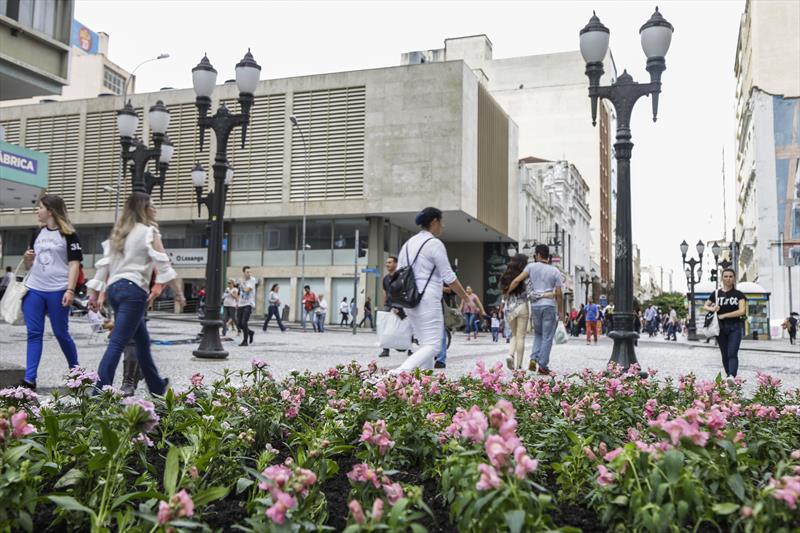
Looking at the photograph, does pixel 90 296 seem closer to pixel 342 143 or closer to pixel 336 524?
pixel 336 524

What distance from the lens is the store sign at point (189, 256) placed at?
42094 millimetres

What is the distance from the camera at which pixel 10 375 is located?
592 cm

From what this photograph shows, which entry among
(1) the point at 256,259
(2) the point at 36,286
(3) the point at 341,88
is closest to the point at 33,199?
(1) the point at 256,259

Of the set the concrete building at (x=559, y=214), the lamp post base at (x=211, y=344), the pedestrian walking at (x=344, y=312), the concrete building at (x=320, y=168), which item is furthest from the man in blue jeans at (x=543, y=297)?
the concrete building at (x=559, y=214)

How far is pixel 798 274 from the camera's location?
4166 centimetres

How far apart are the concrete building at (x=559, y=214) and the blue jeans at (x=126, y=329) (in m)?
43.5

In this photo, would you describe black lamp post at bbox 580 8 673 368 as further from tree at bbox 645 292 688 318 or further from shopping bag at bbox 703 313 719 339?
tree at bbox 645 292 688 318

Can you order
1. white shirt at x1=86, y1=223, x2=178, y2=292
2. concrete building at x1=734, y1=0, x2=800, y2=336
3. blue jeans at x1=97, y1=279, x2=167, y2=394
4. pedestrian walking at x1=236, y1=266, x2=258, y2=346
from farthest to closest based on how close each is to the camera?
concrete building at x1=734, y1=0, x2=800, y2=336 → pedestrian walking at x1=236, y1=266, x2=258, y2=346 → white shirt at x1=86, y1=223, x2=178, y2=292 → blue jeans at x1=97, y1=279, x2=167, y2=394

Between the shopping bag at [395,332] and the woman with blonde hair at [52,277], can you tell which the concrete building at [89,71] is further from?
the shopping bag at [395,332]

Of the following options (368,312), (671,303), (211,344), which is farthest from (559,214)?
(671,303)

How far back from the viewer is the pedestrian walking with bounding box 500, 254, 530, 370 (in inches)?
394

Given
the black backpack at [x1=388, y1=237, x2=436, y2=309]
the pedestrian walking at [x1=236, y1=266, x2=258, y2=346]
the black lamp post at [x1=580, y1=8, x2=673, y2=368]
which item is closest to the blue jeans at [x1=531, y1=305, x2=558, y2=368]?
the black lamp post at [x1=580, y1=8, x2=673, y2=368]

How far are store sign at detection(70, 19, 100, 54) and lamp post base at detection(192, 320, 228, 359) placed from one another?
216 feet

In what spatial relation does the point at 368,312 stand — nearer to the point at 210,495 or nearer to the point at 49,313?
the point at 49,313
